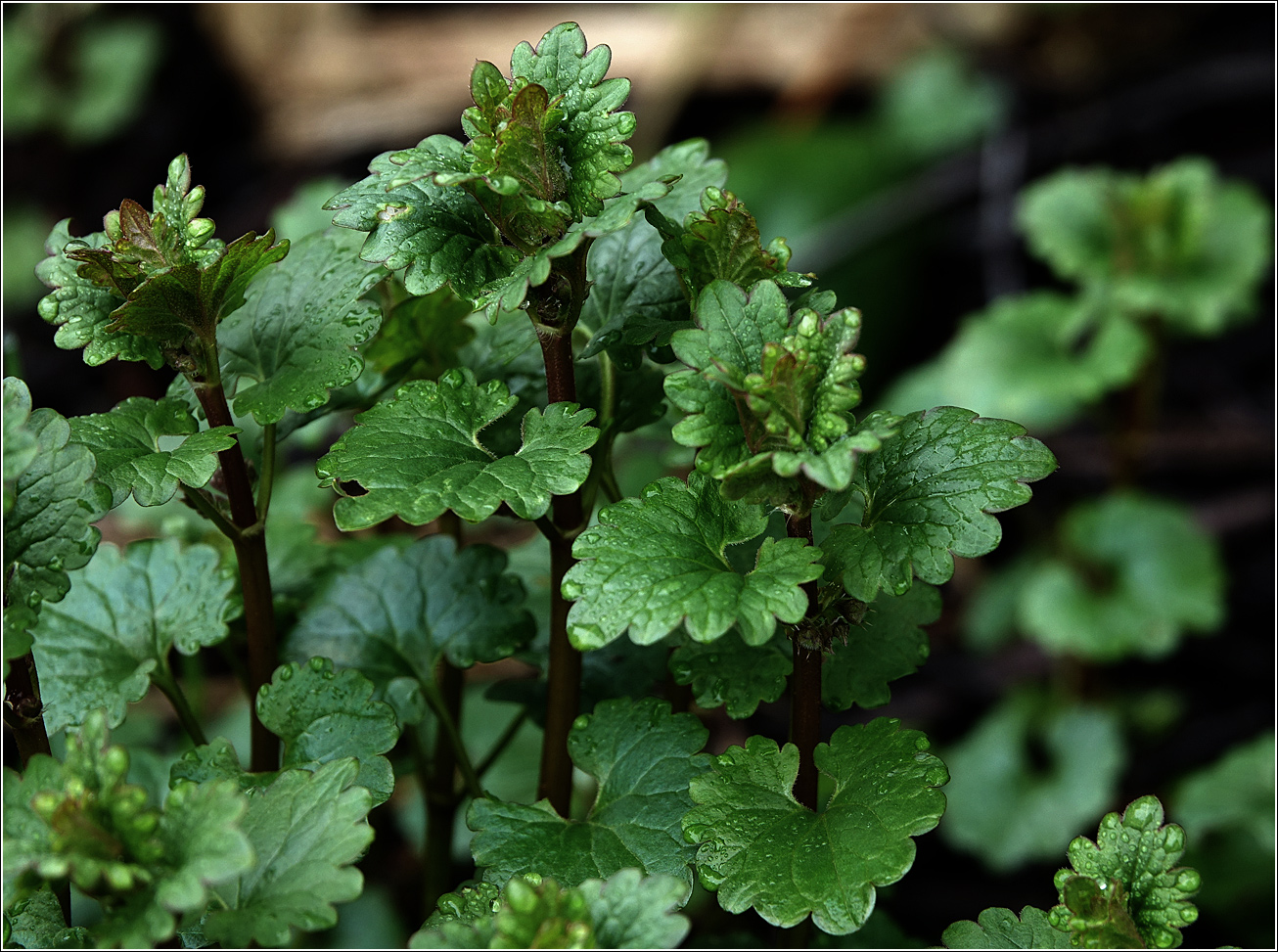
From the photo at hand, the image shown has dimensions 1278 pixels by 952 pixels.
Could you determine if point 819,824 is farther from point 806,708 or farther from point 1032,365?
point 1032,365

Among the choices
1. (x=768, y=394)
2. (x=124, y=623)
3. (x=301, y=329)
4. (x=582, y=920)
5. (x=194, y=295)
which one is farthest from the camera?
(x=124, y=623)

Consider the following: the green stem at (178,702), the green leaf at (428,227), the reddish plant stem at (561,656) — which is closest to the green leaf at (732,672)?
the reddish plant stem at (561,656)

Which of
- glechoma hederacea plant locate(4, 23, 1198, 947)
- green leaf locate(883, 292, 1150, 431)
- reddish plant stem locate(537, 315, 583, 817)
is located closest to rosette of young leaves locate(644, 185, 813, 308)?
glechoma hederacea plant locate(4, 23, 1198, 947)

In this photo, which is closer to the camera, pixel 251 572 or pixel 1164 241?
pixel 251 572

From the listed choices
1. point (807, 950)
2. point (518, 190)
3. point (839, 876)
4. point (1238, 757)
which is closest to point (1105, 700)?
point (1238, 757)

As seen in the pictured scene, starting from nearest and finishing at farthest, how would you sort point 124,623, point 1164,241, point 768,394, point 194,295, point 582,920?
1. point 582,920
2. point 768,394
3. point 194,295
4. point 124,623
5. point 1164,241

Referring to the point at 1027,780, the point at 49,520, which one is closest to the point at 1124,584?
the point at 1027,780

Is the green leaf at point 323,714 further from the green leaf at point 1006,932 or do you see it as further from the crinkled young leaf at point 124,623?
the green leaf at point 1006,932

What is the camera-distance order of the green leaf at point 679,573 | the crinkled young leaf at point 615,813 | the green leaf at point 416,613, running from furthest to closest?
1. the green leaf at point 416,613
2. the crinkled young leaf at point 615,813
3. the green leaf at point 679,573
